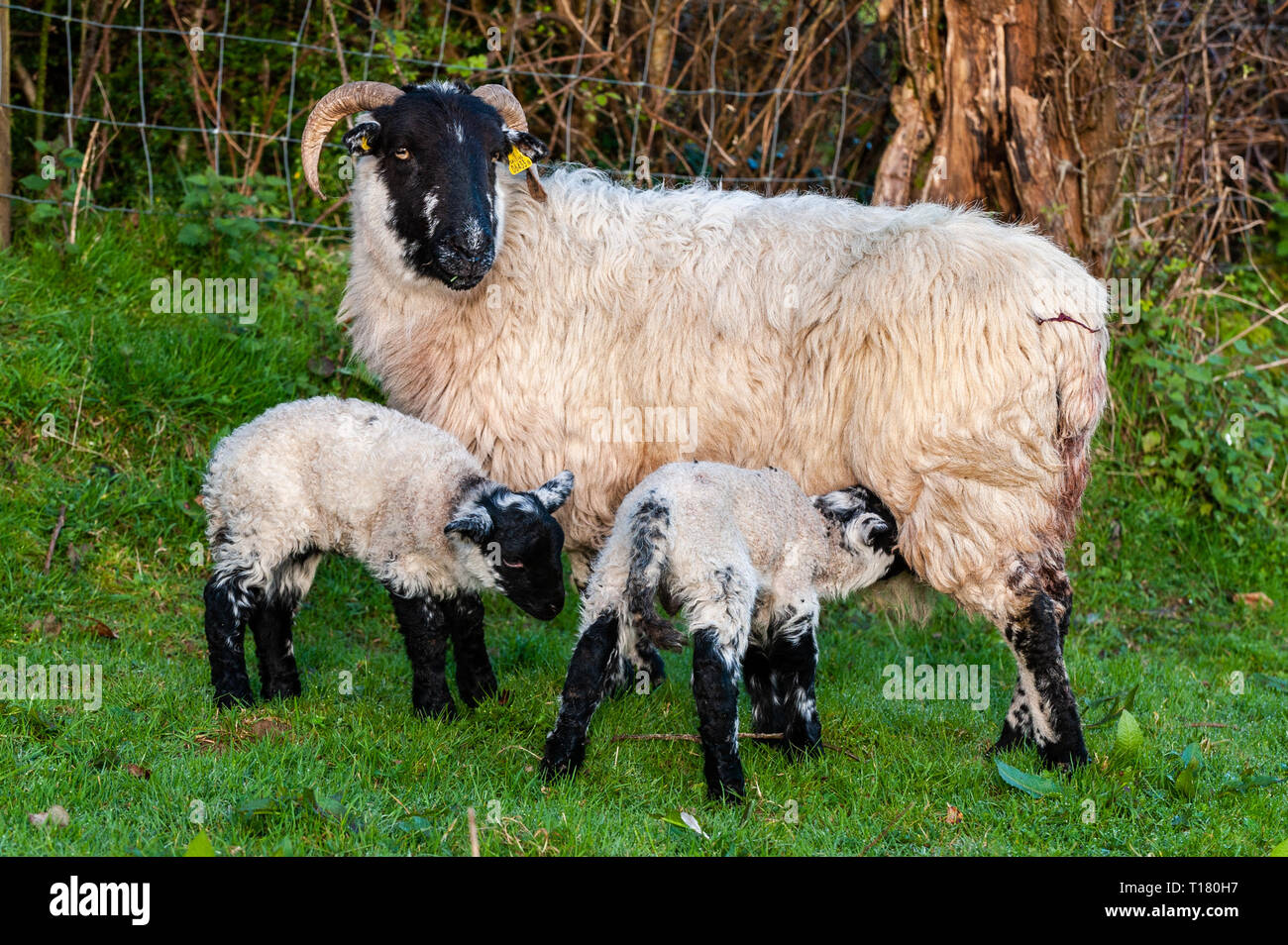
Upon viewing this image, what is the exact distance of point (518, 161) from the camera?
5.41 metres

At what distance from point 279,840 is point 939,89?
5.44 m

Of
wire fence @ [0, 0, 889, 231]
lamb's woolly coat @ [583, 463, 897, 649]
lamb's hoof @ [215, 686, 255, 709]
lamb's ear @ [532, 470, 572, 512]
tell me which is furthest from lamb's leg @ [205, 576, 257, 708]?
wire fence @ [0, 0, 889, 231]

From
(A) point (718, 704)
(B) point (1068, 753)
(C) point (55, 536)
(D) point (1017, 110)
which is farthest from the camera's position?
(D) point (1017, 110)

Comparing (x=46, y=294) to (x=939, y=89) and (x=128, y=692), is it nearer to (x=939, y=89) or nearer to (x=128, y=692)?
(x=128, y=692)

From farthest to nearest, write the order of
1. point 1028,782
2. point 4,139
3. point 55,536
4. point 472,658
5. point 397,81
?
point 397,81 < point 4,139 < point 55,536 < point 472,658 < point 1028,782

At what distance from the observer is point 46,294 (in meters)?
7.15

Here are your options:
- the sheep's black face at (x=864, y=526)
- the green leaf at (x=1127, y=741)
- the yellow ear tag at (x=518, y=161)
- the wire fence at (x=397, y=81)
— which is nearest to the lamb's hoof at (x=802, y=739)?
the sheep's black face at (x=864, y=526)

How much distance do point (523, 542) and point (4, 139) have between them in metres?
4.90

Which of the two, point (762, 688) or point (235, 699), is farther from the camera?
point (235, 699)

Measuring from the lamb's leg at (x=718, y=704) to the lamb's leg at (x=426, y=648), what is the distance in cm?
116

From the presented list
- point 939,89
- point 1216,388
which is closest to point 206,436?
point 939,89

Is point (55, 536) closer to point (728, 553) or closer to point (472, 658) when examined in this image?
point (472, 658)

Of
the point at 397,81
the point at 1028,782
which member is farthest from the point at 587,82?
the point at 1028,782

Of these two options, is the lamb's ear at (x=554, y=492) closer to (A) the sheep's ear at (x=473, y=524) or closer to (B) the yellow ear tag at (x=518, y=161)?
(A) the sheep's ear at (x=473, y=524)
